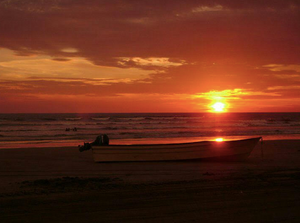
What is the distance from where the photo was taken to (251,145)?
13.6 meters

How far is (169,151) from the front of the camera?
13.3 m

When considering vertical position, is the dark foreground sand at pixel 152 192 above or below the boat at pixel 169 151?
below

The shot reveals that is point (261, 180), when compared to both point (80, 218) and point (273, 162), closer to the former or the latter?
point (273, 162)

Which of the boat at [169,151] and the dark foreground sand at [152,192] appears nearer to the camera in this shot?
the dark foreground sand at [152,192]

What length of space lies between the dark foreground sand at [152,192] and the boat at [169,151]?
53cm

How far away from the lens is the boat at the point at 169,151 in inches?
523

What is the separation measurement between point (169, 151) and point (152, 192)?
5.61 m

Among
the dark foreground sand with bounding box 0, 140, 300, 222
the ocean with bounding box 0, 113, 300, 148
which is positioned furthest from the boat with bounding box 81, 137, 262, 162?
the ocean with bounding box 0, 113, 300, 148

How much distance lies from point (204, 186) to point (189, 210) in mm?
2312

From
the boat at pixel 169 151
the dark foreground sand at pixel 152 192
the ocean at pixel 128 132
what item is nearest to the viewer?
the dark foreground sand at pixel 152 192

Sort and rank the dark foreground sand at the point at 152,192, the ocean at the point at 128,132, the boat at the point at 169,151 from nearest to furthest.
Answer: the dark foreground sand at the point at 152,192 → the boat at the point at 169,151 → the ocean at the point at 128,132

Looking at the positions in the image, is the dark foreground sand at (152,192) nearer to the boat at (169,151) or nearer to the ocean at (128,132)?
the boat at (169,151)

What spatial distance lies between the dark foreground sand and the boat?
0.53 metres

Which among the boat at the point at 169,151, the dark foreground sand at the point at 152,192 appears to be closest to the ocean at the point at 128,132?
the boat at the point at 169,151
